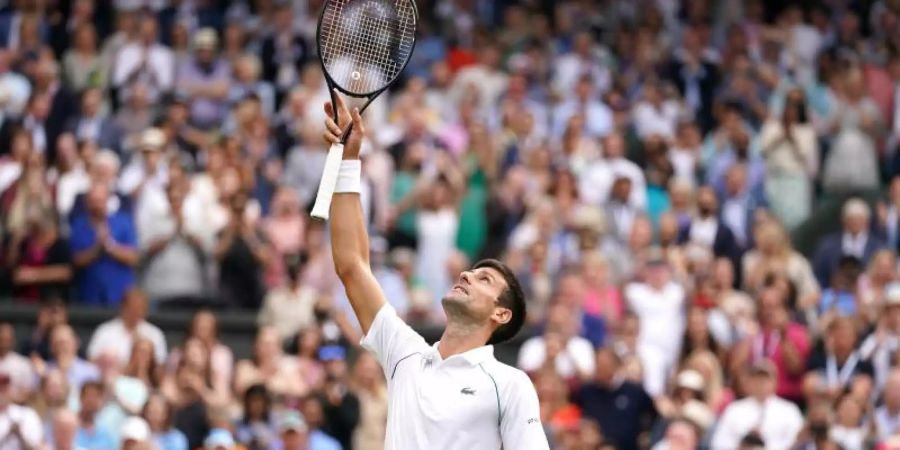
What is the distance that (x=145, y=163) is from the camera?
17609mm

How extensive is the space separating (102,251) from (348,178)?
29.2 ft

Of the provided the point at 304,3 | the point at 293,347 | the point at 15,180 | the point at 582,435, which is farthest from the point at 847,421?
the point at 304,3

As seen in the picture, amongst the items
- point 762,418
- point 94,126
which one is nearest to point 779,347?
point 762,418

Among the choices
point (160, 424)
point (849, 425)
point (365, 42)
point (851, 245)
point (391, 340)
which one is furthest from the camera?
point (851, 245)

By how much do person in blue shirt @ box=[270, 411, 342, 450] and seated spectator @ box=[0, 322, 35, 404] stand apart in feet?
5.79

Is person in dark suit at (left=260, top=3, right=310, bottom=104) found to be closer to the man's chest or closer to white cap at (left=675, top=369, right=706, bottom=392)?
white cap at (left=675, top=369, right=706, bottom=392)

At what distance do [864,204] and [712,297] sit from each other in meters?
2.29

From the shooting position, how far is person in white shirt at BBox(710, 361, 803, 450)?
15.4 meters

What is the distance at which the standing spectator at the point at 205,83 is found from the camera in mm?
19375

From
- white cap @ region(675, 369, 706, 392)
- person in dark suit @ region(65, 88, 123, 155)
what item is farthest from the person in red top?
person in dark suit @ region(65, 88, 123, 155)

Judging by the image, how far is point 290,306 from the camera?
17.0 m

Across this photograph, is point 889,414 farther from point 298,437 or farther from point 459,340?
point 459,340

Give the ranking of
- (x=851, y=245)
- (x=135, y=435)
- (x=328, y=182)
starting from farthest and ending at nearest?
(x=851, y=245), (x=135, y=435), (x=328, y=182)

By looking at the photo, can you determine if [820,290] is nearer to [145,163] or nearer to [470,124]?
[470,124]
